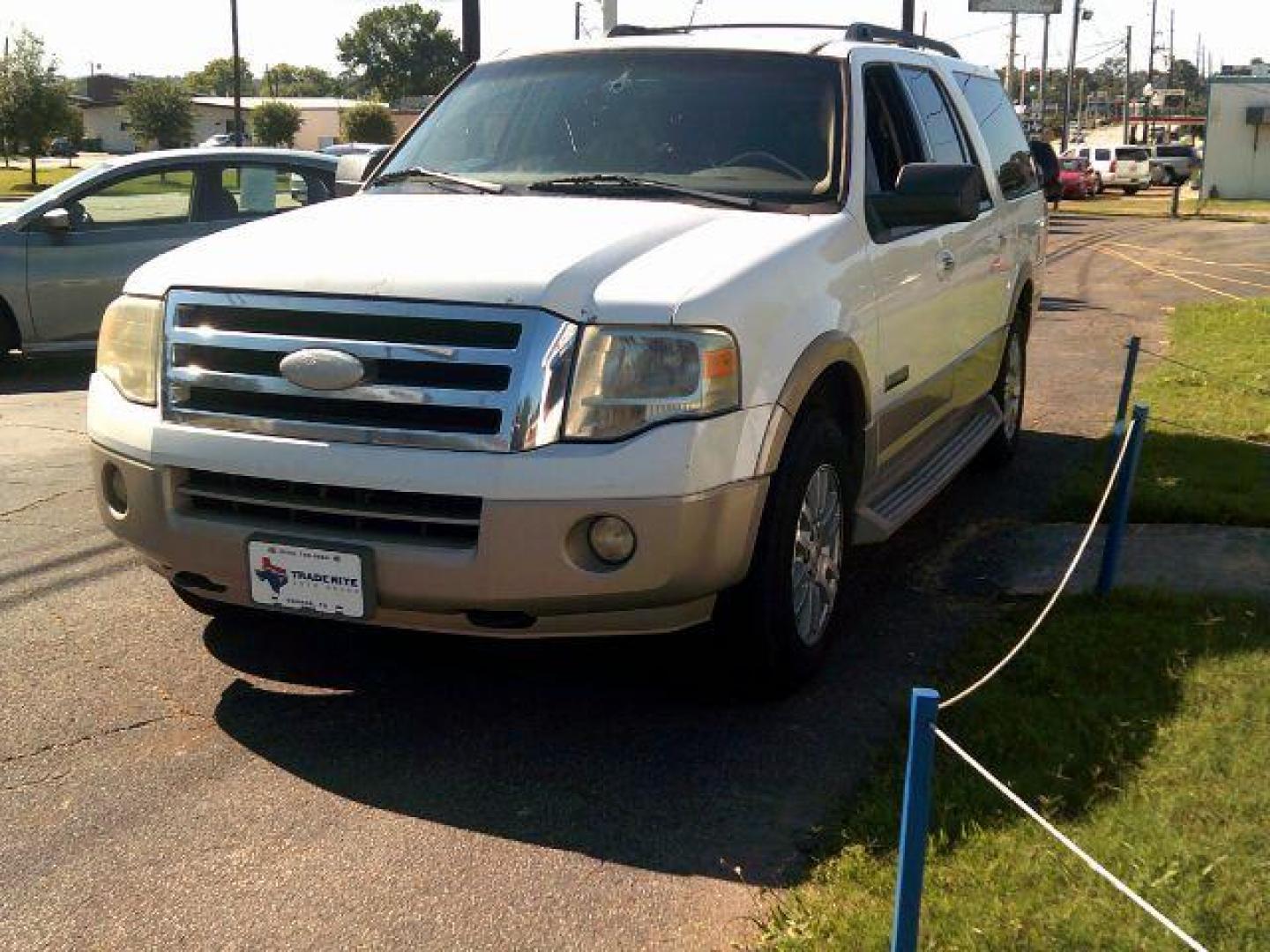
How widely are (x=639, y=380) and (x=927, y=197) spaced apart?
162 cm

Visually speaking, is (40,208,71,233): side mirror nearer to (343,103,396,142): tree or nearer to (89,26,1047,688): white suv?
(89,26,1047,688): white suv

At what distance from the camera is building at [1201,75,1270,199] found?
4816cm

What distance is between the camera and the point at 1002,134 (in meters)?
7.35

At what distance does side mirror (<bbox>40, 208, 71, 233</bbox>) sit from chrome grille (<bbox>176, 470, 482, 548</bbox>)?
724 centimetres

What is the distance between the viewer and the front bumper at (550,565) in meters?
3.61

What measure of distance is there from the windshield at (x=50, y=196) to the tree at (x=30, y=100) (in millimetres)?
47185

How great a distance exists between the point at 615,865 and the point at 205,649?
1.98 m

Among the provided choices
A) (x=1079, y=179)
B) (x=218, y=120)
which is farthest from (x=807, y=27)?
(x=218, y=120)

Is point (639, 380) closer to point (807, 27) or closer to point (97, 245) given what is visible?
point (807, 27)

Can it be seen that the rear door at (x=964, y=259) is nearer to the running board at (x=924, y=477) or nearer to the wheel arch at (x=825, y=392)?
the running board at (x=924, y=477)

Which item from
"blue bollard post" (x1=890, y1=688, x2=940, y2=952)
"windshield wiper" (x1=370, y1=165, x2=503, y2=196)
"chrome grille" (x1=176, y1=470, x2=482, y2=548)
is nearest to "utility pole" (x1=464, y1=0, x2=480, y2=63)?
"windshield wiper" (x1=370, y1=165, x2=503, y2=196)

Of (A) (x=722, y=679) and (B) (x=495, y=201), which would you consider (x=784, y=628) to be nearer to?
(A) (x=722, y=679)

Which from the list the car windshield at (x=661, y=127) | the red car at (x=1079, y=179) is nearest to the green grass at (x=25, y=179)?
the red car at (x=1079, y=179)

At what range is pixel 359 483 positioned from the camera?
3.68 meters
